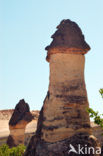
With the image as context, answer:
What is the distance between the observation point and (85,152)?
41.5 ft

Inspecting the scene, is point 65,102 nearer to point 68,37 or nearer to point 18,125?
point 68,37

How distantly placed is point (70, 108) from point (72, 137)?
1.25m

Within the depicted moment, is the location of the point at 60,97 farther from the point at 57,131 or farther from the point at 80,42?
the point at 80,42

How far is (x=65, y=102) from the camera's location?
44.1 ft

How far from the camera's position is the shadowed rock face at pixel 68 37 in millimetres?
14188

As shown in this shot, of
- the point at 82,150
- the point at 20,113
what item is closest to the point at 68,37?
the point at 82,150

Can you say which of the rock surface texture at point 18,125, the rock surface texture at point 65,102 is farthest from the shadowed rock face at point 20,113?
the rock surface texture at point 65,102

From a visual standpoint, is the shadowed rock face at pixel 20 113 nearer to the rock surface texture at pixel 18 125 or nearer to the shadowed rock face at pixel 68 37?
the rock surface texture at pixel 18 125

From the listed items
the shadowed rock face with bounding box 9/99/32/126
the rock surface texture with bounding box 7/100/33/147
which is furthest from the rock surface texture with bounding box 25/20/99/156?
the shadowed rock face with bounding box 9/99/32/126

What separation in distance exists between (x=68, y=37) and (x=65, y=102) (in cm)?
313

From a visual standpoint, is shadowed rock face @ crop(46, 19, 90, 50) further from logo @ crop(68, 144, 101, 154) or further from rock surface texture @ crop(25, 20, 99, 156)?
logo @ crop(68, 144, 101, 154)

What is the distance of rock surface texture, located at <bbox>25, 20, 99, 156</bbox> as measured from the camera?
1305cm

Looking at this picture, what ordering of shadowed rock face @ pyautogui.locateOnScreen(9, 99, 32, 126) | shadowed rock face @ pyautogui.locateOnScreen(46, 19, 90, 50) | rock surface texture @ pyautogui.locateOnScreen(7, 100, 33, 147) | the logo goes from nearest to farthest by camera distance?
the logo
shadowed rock face @ pyautogui.locateOnScreen(46, 19, 90, 50)
rock surface texture @ pyautogui.locateOnScreen(7, 100, 33, 147)
shadowed rock face @ pyautogui.locateOnScreen(9, 99, 32, 126)

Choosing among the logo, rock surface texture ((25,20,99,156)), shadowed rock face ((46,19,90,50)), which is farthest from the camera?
shadowed rock face ((46,19,90,50))
